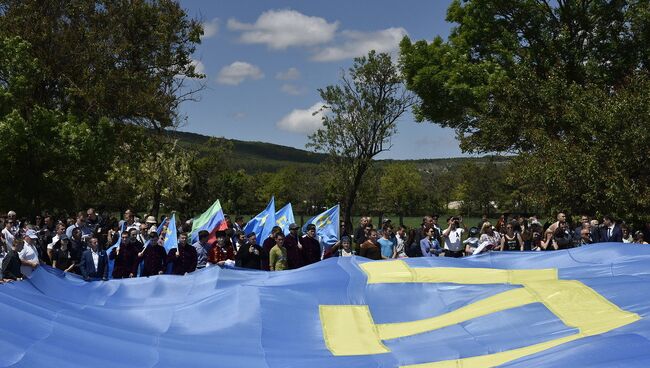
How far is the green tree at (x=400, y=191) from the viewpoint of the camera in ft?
287

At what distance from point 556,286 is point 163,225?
12106 mm

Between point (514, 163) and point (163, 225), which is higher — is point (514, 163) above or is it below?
above

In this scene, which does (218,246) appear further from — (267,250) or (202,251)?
(267,250)

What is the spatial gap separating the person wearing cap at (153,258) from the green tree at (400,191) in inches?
2860

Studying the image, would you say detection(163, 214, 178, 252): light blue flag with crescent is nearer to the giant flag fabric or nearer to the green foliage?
the giant flag fabric

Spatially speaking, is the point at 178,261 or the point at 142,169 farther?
the point at 142,169

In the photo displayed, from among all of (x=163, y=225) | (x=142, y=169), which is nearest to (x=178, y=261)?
(x=163, y=225)

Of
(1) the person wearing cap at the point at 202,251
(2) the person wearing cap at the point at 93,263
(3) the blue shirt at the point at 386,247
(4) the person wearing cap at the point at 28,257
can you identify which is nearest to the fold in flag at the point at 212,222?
(2) the person wearing cap at the point at 93,263

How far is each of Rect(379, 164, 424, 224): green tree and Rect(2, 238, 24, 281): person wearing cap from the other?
74686 millimetres

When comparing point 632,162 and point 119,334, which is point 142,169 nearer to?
point 632,162

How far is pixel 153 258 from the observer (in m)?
14.7

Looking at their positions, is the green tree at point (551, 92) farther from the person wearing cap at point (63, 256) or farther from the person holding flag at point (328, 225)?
the person wearing cap at point (63, 256)

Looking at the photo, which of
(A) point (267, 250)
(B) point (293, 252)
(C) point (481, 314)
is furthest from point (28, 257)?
(C) point (481, 314)

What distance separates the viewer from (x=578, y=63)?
32.3 m
